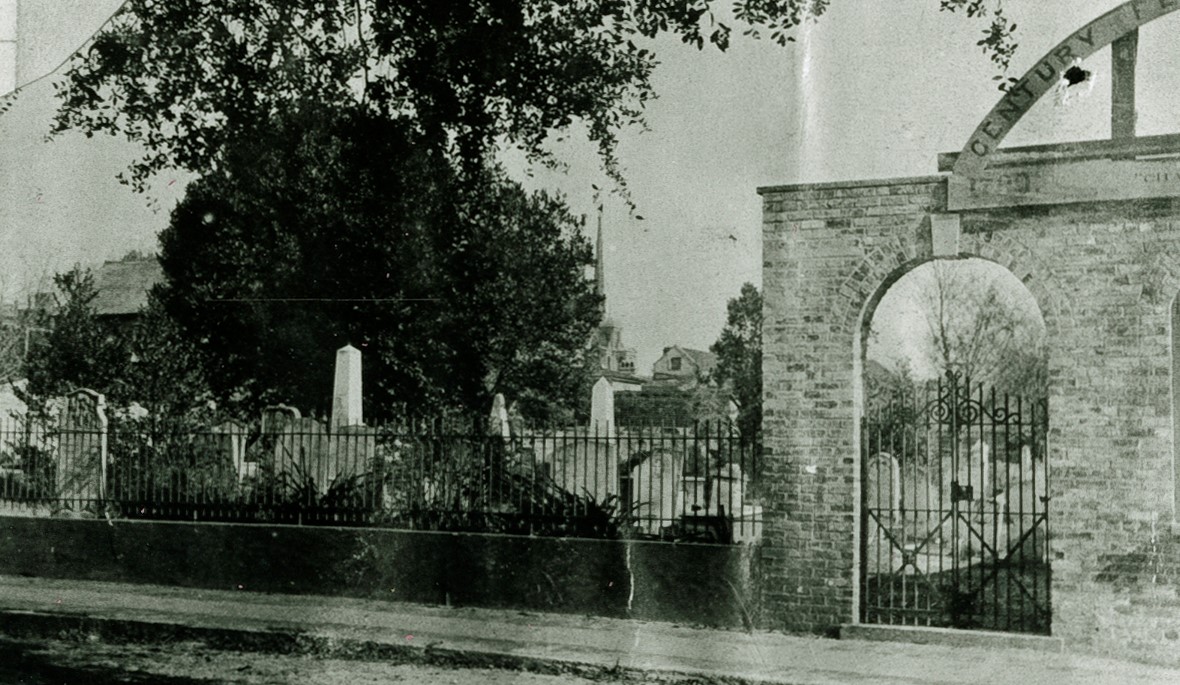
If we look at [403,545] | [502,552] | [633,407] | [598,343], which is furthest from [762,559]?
[633,407]

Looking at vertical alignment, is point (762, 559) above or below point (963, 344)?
below

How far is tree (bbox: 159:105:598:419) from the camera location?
24.0 meters

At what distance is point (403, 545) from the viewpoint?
36.6 feet

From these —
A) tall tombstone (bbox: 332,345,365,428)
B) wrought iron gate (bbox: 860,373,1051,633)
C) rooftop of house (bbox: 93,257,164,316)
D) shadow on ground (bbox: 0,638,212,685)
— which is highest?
rooftop of house (bbox: 93,257,164,316)

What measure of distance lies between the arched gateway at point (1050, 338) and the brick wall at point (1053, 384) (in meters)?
0.01

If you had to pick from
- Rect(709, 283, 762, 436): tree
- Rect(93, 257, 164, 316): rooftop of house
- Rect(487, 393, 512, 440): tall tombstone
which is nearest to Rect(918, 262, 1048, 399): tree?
Rect(709, 283, 762, 436): tree

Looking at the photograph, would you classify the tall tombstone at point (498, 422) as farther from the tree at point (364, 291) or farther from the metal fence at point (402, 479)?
the tree at point (364, 291)

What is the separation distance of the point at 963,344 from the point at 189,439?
95.7 feet

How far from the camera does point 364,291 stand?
82.1 ft

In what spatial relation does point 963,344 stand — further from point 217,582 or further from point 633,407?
point 217,582

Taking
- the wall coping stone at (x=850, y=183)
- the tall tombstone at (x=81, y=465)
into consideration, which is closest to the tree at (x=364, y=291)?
the tall tombstone at (x=81, y=465)

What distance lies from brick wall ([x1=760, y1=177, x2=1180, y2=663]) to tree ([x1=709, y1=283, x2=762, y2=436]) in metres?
20.4

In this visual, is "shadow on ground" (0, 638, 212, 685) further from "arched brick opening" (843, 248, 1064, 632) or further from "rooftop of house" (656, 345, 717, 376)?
"rooftop of house" (656, 345, 717, 376)

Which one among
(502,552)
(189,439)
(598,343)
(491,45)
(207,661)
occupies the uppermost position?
(491,45)
